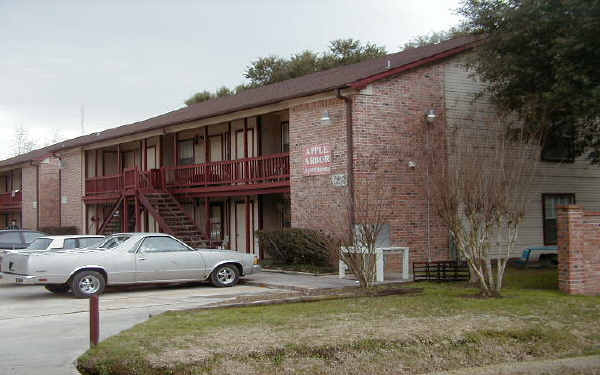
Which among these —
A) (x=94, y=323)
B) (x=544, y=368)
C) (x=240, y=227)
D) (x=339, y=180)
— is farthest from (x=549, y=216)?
(x=94, y=323)

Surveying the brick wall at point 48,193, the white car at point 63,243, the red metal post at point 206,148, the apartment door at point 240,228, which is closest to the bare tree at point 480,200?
the white car at point 63,243

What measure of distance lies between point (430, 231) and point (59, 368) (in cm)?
1305

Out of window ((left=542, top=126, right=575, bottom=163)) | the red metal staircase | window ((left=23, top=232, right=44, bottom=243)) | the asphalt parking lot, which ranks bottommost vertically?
the asphalt parking lot

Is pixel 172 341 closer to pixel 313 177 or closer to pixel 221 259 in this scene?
pixel 221 259

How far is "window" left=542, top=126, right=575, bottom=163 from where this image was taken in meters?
20.0

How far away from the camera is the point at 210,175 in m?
24.9

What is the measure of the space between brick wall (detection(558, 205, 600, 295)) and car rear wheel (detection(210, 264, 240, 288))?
7.20m

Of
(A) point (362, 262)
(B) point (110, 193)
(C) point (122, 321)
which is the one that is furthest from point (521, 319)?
(B) point (110, 193)

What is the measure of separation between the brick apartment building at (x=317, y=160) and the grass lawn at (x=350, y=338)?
507 cm

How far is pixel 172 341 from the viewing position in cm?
882

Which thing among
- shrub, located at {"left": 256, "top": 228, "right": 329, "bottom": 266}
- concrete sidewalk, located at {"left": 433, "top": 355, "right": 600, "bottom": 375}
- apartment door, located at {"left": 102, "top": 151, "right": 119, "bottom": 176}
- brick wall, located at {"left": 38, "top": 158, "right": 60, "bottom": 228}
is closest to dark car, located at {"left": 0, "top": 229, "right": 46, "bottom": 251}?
shrub, located at {"left": 256, "top": 228, "right": 329, "bottom": 266}

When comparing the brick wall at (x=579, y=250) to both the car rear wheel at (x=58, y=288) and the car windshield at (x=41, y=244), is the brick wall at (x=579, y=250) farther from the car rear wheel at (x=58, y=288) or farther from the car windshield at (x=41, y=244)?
the car windshield at (x=41, y=244)

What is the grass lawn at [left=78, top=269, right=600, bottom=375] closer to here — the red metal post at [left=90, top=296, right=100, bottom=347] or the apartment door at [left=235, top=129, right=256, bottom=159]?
the red metal post at [left=90, top=296, right=100, bottom=347]

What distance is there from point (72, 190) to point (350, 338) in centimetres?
2702
